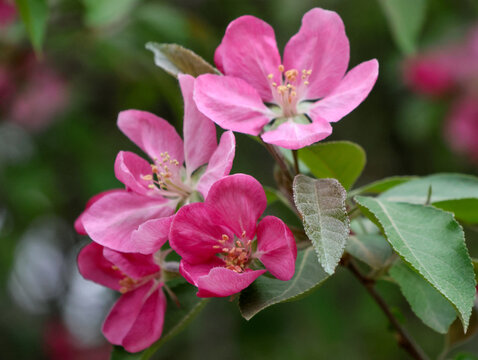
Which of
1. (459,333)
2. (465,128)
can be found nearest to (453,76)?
(465,128)

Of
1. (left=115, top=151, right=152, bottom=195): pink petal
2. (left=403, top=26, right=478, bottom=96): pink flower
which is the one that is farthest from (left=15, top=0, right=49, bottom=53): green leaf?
(left=403, top=26, right=478, bottom=96): pink flower

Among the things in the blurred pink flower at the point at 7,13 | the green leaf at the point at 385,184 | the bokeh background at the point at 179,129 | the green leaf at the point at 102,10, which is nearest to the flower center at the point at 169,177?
the green leaf at the point at 385,184

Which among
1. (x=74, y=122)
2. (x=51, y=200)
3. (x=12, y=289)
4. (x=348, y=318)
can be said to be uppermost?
(x=74, y=122)

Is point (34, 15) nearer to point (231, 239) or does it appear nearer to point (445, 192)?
point (231, 239)

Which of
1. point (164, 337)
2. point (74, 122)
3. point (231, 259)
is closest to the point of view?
point (231, 259)

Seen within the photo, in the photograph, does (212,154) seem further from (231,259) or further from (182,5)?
(182,5)

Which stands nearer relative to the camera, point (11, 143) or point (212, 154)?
point (212, 154)

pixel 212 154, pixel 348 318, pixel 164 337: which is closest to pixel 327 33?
pixel 212 154
